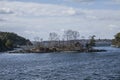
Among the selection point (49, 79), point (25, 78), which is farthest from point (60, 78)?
point (25, 78)

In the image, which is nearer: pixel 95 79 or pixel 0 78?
pixel 95 79

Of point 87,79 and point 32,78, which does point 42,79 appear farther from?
point 87,79

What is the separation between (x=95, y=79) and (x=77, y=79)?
3.33 m

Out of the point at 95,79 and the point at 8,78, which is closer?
the point at 95,79

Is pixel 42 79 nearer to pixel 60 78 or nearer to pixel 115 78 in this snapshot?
pixel 60 78

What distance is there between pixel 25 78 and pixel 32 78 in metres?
1.36

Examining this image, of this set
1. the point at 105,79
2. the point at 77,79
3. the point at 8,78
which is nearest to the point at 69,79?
the point at 77,79

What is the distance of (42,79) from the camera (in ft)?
227

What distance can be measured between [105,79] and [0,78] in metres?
20.3

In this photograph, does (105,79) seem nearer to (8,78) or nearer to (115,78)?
(115,78)

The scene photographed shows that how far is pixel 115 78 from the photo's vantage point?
6894 cm

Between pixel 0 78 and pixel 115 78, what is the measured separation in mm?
22027

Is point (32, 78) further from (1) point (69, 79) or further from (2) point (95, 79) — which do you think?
(2) point (95, 79)

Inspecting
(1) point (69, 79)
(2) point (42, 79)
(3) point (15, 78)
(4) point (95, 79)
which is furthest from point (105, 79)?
(3) point (15, 78)
